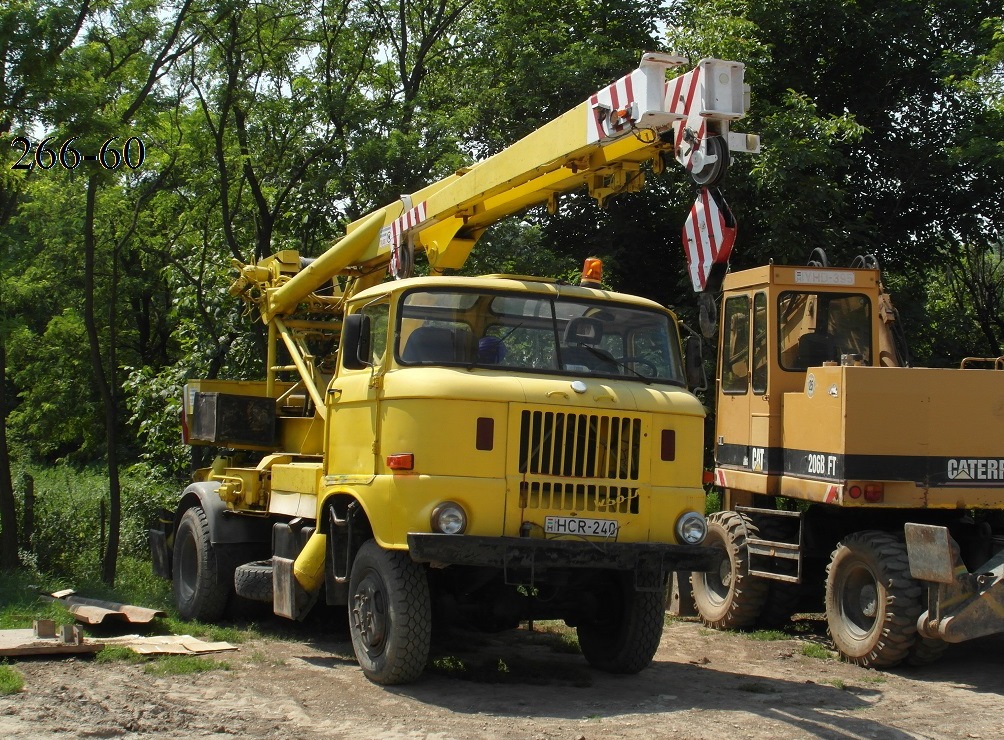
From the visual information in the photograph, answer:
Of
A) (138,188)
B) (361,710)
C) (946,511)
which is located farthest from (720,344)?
(138,188)

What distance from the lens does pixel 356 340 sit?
8.81 m

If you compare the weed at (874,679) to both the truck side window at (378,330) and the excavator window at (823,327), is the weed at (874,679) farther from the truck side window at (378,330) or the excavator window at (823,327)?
the truck side window at (378,330)

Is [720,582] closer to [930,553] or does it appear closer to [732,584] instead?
[732,584]

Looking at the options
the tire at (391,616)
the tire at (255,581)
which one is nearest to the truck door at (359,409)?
the tire at (391,616)

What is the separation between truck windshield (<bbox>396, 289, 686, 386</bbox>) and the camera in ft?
28.1

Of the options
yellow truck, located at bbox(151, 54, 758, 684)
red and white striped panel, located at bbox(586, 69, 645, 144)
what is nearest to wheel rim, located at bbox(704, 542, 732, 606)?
yellow truck, located at bbox(151, 54, 758, 684)

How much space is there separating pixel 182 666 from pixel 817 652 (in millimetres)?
5302

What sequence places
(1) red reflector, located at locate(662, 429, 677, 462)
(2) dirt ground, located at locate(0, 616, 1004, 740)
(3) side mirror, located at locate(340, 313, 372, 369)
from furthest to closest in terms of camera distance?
(3) side mirror, located at locate(340, 313, 372, 369)
(1) red reflector, located at locate(662, 429, 677, 462)
(2) dirt ground, located at locate(0, 616, 1004, 740)

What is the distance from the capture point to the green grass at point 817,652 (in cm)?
1027

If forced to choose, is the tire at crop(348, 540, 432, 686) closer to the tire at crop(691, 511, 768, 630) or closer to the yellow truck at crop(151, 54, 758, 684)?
the yellow truck at crop(151, 54, 758, 684)

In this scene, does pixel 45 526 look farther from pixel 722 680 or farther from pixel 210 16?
pixel 722 680

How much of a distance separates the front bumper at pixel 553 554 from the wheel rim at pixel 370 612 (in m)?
0.74

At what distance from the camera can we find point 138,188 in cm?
2298

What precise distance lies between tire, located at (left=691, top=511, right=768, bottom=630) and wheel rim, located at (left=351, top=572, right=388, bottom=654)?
4358 millimetres
